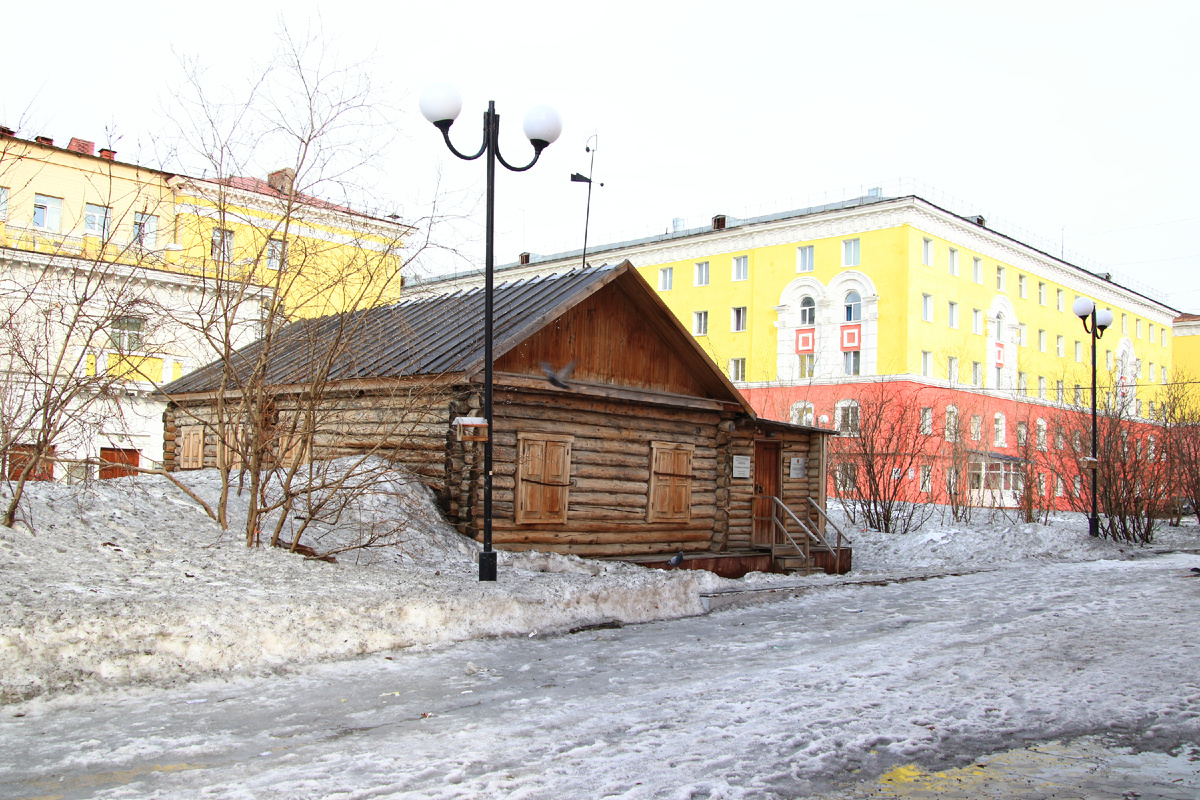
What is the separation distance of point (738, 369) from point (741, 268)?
4.94m

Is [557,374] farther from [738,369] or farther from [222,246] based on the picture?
[738,369]

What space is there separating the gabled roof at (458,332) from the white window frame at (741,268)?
2890cm

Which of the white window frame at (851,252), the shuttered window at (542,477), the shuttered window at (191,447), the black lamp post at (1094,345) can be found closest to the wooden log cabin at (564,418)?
the shuttered window at (542,477)

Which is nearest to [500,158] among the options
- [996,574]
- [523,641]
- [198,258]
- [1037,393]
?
[198,258]

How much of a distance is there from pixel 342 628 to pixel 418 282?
454 centimetres

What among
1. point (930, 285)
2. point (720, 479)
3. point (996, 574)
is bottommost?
point (996, 574)

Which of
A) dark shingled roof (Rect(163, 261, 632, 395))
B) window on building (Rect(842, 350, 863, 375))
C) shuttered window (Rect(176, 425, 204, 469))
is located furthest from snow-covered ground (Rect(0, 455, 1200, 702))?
window on building (Rect(842, 350, 863, 375))

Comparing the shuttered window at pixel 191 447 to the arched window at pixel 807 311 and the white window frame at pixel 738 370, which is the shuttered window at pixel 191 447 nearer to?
the white window frame at pixel 738 370

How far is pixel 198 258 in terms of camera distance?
1072 centimetres

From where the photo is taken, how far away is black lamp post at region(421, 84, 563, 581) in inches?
406

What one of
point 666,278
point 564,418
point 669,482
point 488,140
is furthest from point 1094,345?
point 666,278

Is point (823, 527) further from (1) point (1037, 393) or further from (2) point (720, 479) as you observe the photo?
(1) point (1037, 393)

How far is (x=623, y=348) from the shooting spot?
51.4ft

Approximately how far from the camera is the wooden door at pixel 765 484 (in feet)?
64.5
